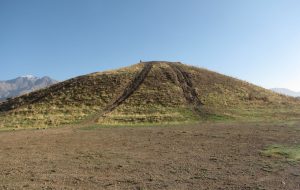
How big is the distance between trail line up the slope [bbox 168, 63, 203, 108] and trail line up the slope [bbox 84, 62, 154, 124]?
6.05 metres

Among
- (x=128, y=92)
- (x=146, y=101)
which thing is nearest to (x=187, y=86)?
(x=146, y=101)

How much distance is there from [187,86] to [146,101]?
414 inches

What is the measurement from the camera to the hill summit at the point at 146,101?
39.4m

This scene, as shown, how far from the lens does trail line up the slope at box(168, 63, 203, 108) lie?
4716 cm

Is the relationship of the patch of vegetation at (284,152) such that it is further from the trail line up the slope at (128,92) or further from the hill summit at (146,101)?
the trail line up the slope at (128,92)

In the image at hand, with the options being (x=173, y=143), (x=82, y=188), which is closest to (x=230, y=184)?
(x=82, y=188)

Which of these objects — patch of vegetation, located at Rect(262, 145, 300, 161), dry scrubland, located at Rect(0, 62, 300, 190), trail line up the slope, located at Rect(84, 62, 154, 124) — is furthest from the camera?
trail line up the slope, located at Rect(84, 62, 154, 124)

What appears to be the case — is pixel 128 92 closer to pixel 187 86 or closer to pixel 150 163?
pixel 187 86

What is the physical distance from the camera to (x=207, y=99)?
157ft

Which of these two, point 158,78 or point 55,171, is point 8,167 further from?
point 158,78

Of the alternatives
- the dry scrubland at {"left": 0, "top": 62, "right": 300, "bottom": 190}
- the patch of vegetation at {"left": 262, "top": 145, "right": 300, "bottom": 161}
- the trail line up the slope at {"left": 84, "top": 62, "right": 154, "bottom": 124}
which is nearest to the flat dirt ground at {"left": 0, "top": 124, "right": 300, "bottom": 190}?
the dry scrubland at {"left": 0, "top": 62, "right": 300, "bottom": 190}

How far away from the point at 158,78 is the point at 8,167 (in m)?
44.3

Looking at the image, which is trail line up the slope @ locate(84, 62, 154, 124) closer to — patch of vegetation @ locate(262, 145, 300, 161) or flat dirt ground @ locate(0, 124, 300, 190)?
flat dirt ground @ locate(0, 124, 300, 190)

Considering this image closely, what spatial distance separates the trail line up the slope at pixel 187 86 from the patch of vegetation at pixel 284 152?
1003 inches
